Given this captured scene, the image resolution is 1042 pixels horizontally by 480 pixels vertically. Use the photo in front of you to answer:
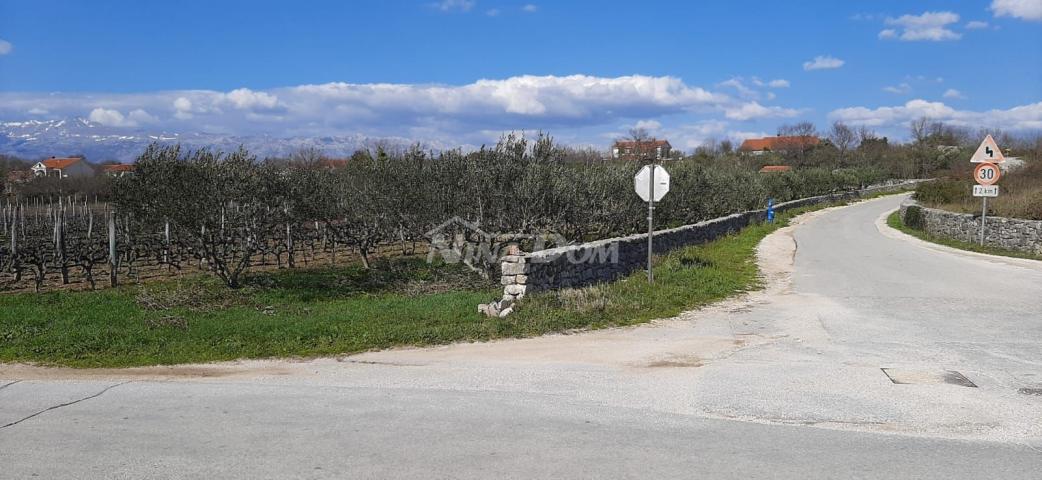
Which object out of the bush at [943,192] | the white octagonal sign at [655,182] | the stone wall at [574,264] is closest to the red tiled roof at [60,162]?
the stone wall at [574,264]

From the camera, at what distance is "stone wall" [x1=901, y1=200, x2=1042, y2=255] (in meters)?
21.0

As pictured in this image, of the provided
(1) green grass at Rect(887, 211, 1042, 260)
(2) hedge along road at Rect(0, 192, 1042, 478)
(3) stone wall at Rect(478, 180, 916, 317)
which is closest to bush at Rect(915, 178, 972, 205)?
(1) green grass at Rect(887, 211, 1042, 260)

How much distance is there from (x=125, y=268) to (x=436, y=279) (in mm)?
12013

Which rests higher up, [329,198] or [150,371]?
[329,198]

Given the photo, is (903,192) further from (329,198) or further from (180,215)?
(180,215)

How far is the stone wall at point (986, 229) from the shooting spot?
20984 millimetres

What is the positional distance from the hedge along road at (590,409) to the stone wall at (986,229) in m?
12.6

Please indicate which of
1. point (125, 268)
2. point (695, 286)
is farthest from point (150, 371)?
point (125, 268)

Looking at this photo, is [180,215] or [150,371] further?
[180,215]

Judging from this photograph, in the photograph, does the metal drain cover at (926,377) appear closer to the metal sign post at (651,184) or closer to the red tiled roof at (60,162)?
the metal sign post at (651,184)

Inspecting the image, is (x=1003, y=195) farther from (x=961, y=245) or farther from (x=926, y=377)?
(x=926, y=377)

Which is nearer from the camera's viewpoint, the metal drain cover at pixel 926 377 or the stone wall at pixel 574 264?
the metal drain cover at pixel 926 377

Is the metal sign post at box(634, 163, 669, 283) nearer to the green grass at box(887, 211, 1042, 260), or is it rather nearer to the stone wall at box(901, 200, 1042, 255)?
the green grass at box(887, 211, 1042, 260)

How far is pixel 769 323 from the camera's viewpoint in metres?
11.0
